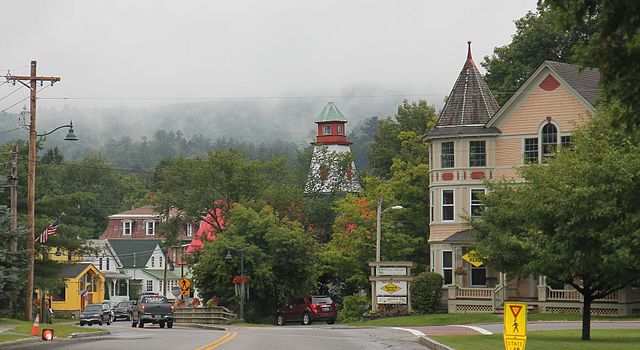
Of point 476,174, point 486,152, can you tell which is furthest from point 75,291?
point 486,152

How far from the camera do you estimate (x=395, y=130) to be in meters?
85.2

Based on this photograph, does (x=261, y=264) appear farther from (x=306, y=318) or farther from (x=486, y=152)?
(x=486, y=152)

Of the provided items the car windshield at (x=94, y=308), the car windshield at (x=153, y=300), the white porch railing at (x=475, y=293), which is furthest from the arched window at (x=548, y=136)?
the car windshield at (x=94, y=308)

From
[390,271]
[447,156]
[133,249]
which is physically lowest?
[390,271]

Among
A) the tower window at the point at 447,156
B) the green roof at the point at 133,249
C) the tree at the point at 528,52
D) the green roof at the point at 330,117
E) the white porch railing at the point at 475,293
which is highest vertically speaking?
the green roof at the point at 330,117

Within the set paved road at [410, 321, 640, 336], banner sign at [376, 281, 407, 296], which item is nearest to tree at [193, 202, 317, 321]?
banner sign at [376, 281, 407, 296]

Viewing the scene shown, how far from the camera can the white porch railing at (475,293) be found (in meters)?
56.1

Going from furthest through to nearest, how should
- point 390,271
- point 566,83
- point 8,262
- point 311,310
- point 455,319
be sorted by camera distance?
point 311,310
point 390,271
point 566,83
point 455,319
point 8,262

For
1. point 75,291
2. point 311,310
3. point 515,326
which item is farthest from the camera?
point 75,291

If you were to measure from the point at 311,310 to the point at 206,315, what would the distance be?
6.69 metres

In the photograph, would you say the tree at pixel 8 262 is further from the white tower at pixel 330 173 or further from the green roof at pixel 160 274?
the green roof at pixel 160 274

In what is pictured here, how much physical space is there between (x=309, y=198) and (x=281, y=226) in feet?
68.2

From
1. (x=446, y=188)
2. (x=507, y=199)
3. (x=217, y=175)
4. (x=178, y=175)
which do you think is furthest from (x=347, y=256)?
(x=507, y=199)

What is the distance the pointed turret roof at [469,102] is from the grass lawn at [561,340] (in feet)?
78.8
